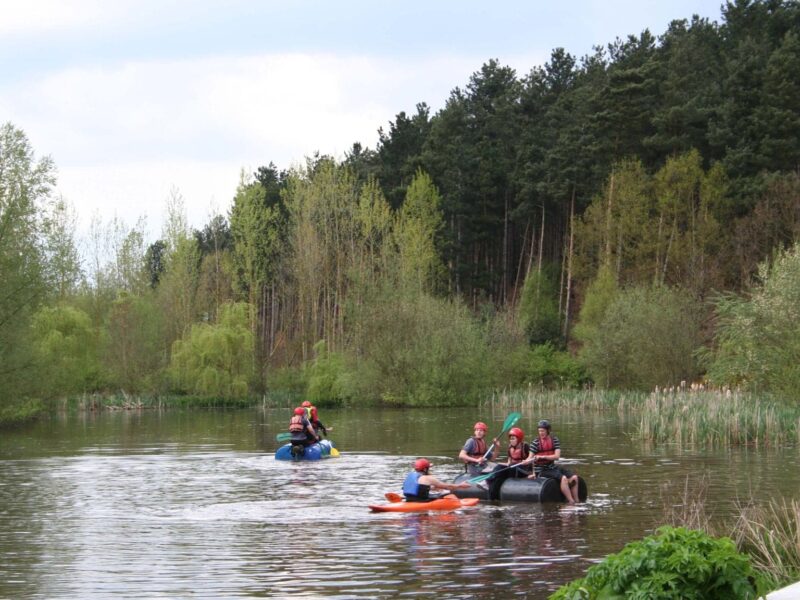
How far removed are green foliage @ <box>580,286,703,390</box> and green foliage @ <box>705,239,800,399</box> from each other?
15.0 metres

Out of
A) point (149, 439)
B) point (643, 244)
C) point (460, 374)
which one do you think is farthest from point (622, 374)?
point (149, 439)

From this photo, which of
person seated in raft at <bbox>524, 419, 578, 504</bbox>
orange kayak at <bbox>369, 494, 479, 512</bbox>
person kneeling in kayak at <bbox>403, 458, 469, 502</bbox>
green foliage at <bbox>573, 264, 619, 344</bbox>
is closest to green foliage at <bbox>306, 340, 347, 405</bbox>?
green foliage at <bbox>573, 264, 619, 344</bbox>

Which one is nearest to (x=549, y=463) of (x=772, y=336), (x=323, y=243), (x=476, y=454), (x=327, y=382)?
(x=476, y=454)

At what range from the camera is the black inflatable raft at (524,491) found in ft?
71.5

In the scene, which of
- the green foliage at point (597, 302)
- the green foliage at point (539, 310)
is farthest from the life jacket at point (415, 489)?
the green foliage at point (539, 310)

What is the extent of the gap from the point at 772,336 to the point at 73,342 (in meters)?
45.2

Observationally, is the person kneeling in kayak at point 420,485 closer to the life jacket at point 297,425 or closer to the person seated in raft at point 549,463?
the person seated in raft at point 549,463

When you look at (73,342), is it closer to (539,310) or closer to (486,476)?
(539,310)

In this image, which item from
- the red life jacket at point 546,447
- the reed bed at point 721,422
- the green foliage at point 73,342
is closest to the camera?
the red life jacket at point 546,447

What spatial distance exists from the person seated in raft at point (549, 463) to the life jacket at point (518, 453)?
0.38 meters

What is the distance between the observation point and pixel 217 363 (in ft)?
231

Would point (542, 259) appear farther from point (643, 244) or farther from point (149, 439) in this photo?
point (149, 439)

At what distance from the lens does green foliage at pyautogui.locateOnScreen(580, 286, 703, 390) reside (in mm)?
54156

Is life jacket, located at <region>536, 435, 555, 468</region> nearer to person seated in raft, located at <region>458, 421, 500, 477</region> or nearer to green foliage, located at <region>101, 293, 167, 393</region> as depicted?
person seated in raft, located at <region>458, 421, 500, 477</region>
